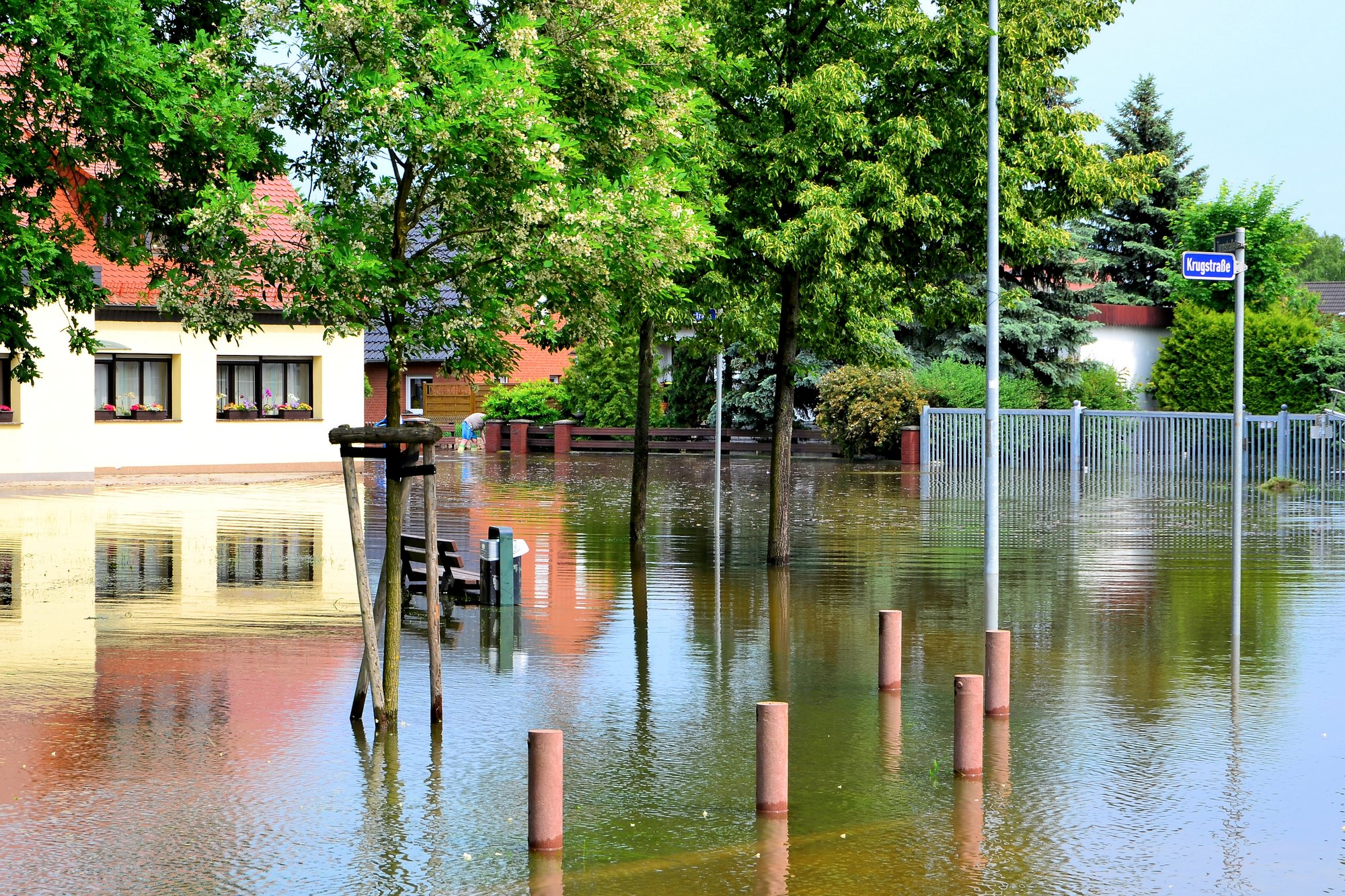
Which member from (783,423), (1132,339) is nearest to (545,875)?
(783,423)

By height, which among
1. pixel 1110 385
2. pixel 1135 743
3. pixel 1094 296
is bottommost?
pixel 1135 743

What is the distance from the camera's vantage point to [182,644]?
1322cm

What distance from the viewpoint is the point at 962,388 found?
4428 centimetres

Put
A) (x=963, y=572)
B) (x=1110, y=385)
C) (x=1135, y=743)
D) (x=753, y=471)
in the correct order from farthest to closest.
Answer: (x=1110, y=385) → (x=753, y=471) → (x=963, y=572) → (x=1135, y=743)

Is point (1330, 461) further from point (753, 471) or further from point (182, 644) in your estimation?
point (182, 644)

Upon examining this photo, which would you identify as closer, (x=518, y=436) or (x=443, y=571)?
(x=443, y=571)

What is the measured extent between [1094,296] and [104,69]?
44608mm

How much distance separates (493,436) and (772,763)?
159 feet

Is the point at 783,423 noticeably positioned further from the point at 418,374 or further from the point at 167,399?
the point at 418,374

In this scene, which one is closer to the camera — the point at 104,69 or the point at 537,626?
the point at 104,69

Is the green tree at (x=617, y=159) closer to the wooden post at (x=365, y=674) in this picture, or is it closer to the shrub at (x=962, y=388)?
the wooden post at (x=365, y=674)

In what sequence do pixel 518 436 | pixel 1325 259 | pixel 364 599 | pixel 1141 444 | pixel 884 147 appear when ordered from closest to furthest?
pixel 364 599
pixel 884 147
pixel 1141 444
pixel 518 436
pixel 1325 259

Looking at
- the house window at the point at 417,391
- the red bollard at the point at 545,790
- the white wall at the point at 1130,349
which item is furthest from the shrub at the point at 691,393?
the red bollard at the point at 545,790

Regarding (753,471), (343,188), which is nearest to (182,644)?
(343,188)
